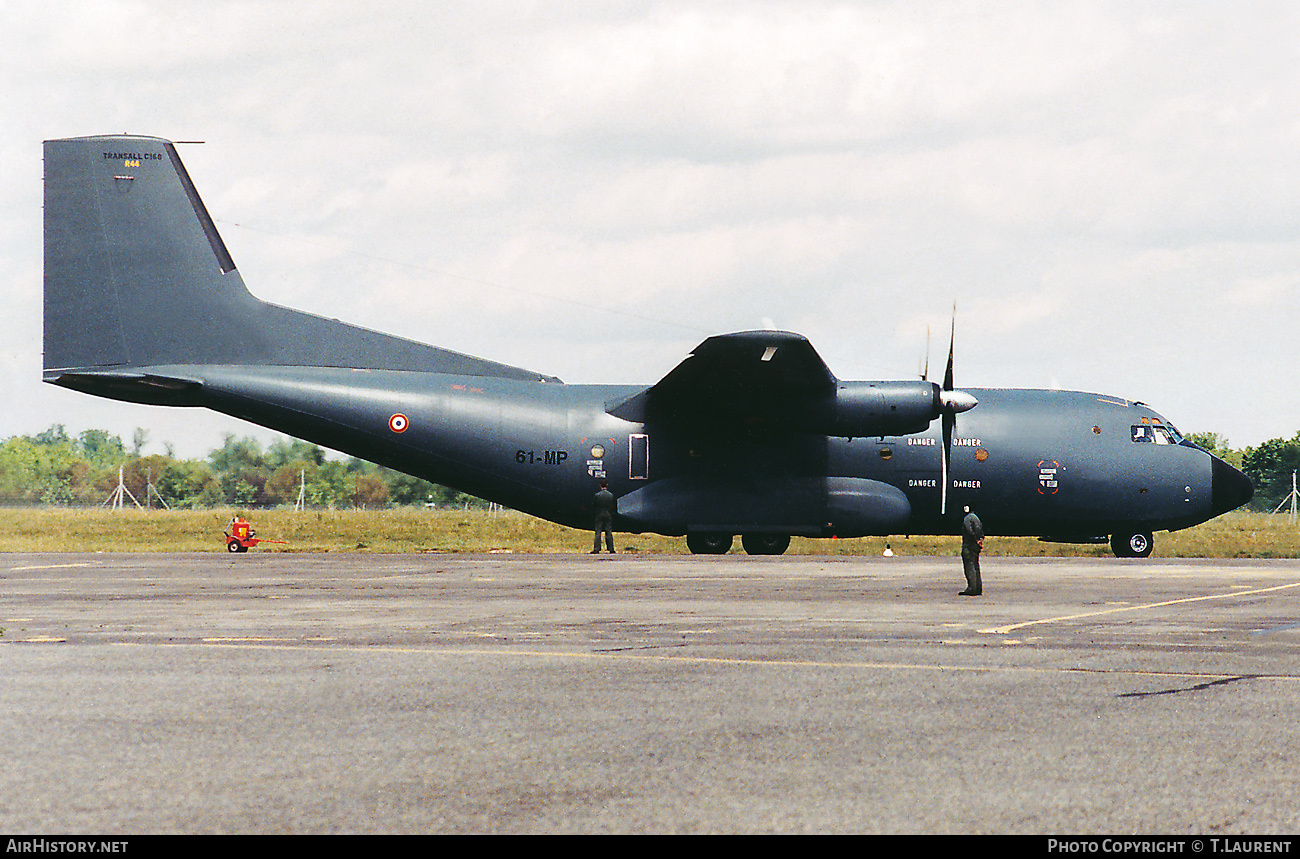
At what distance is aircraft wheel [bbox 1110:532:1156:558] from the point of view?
34750 millimetres

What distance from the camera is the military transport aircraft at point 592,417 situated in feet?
101

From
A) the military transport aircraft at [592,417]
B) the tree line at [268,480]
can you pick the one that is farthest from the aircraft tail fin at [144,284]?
the tree line at [268,480]

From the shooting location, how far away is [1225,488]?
34.0m

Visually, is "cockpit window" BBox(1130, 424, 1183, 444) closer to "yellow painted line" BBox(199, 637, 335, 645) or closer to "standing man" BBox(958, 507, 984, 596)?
"standing man" BBox(958, 507, 984, 596)

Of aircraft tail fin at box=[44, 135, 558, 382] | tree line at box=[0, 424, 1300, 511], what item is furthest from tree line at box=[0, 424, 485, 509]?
aircraft tail fin at box=[44, 135, 558, 382]

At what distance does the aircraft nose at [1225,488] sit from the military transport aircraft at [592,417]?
0.05 meters

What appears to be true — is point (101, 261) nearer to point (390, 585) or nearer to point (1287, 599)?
point (390, 585)

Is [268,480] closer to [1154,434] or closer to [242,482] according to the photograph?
[242,482]

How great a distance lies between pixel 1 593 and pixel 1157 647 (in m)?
17.2

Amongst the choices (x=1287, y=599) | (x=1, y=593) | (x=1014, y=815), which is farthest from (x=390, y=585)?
(x=1014, y=815)

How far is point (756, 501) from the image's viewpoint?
1265 inches

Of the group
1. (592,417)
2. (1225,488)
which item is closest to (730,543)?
(592,417)

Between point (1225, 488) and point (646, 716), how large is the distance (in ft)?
97.5

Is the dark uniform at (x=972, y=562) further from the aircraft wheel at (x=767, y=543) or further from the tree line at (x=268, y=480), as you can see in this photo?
the tree line at (x=268, y=480)
